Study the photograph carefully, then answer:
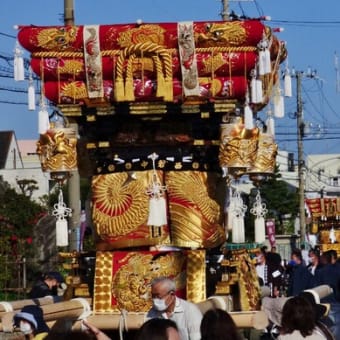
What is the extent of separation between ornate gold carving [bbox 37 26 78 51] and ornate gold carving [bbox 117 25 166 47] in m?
0.52

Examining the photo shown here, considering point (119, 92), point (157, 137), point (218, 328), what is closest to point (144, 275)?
point (157, 137)

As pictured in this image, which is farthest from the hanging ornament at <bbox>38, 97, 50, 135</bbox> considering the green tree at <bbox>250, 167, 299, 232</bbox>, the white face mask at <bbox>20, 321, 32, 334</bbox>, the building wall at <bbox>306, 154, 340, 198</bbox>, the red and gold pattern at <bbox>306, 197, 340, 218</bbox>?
the building wall at <bbox>306, 154, 340, 198</bbox>

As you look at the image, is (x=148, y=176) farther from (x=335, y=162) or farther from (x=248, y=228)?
Answer: (x=335, y=162)

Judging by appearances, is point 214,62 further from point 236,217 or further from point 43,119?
point 43,119

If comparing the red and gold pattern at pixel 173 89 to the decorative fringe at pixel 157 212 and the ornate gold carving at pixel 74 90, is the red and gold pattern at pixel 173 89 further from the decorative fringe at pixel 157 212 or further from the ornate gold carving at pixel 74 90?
the decorative fringe at pixel 157 212

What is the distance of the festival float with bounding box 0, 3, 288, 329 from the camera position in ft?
42.2

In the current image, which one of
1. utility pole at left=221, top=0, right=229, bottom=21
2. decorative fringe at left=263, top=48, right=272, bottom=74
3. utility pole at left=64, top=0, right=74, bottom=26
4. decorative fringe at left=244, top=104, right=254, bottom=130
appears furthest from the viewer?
utility pole at left=221, top=0, right=229, bottom=21

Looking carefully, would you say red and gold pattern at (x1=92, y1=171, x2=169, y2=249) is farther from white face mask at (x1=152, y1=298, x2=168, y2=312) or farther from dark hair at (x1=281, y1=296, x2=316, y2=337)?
dark hair at (x1=281, y1=296, x2=316, y2=337)

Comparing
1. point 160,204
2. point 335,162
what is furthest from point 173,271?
point 335,162

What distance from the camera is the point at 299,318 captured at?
8.99 metres

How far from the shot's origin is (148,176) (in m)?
13.1

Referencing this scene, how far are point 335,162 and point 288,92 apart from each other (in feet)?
299

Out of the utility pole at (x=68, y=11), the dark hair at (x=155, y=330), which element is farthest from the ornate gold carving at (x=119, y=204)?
the utility pole at (x=68, y=11)

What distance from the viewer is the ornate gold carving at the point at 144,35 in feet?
42.4
